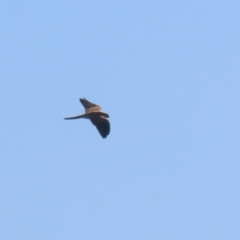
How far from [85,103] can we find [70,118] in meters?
1.16

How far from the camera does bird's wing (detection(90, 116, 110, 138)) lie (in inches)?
650

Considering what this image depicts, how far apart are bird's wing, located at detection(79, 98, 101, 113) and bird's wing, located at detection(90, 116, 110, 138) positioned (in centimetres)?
28

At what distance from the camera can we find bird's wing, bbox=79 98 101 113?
16.6 metres

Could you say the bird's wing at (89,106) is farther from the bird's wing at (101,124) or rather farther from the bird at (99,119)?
the bird's wing at (101,124)

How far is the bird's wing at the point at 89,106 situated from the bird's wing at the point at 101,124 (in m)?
→ 0.28

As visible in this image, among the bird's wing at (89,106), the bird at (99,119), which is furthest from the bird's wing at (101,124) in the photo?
the bird's wing at (89,106)

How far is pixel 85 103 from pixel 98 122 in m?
0.83

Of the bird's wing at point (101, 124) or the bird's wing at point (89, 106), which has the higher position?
the bird's wing at point (89, 106)

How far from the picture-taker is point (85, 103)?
16.8 metres

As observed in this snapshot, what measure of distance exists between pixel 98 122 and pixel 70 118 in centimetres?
113

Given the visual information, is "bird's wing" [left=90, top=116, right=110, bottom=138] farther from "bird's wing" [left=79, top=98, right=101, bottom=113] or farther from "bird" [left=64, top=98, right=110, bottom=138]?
"bird's wing" [left=79, top=98, right=101, bottom=113]

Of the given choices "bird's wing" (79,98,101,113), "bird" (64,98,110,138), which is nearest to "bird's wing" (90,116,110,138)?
"bird" (64,98,110,138)

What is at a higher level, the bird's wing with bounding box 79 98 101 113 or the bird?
the bird's wing with bounding box 79 98 101 113

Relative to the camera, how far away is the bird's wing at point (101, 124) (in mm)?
16516
